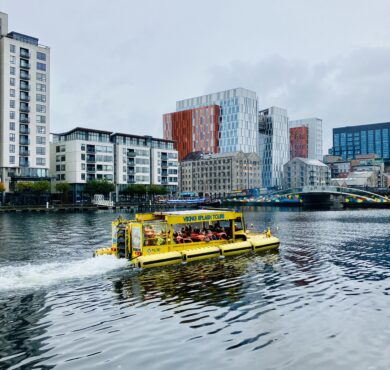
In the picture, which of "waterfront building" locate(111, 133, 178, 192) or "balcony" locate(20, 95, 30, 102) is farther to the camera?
"waterfront building" locate(111, 133, 178, 192)

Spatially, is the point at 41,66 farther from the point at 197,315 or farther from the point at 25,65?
the point at 197,315

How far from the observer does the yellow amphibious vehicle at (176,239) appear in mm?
27984

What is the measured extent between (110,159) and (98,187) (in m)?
16.8

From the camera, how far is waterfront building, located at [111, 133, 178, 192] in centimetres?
14100

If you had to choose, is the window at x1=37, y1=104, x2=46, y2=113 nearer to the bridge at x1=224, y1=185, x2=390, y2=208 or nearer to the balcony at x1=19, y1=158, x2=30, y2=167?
the balcony at x1=19, y1=158, x2=30, y2=167

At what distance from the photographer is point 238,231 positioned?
35812mm

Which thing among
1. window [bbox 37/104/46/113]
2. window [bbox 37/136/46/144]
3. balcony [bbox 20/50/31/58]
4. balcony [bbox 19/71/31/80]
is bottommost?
window [bbox 37/136/46/144]

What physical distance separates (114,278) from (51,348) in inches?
411

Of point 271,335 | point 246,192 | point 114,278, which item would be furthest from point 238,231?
point 246,192

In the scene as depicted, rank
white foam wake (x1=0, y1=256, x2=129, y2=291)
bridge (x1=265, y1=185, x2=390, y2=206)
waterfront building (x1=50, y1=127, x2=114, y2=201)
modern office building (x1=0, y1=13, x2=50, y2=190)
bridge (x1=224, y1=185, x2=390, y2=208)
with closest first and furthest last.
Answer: white foam wake (x1=0, y1=256, x2=129, y2=291) < modern office building (x1=0, y1=13, x2=50, y2=190) < waterfront building (x1=50, y1=127, x2=114, y2=201) < bridge (x1=265, y1=185, x2=390, y2=206) < bridge (x1=224, y1=185, x2=390, y2=208)

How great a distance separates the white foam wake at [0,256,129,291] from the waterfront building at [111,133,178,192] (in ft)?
371

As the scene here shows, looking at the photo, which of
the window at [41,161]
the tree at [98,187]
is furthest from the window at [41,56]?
the tree at [98,187]

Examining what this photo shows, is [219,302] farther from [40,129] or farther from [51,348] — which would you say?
[40,129]

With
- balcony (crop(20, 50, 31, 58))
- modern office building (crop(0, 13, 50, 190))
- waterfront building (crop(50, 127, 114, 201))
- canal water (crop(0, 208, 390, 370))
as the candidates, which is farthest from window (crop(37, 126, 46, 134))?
canal water (crop(0, 208, 390, 370))
